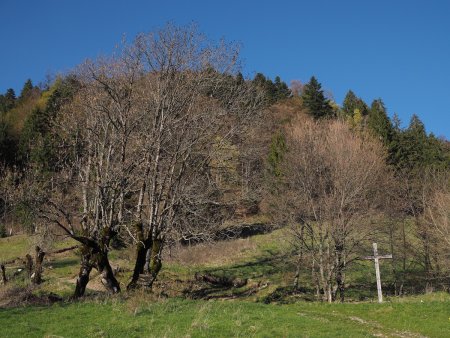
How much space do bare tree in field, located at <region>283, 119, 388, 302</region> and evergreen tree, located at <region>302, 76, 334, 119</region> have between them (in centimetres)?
3372

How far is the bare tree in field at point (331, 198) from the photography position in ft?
83.7

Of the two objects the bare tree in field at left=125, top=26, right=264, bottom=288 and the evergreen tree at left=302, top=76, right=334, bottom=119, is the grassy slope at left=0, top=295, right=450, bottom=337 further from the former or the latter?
the evergreen tree at left=302, top=76, right=334, bottom=119

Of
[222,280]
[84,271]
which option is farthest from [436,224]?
[84,271]

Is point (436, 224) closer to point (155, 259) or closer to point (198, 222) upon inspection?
point (198, 222)

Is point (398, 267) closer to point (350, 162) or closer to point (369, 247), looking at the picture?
point (369, 247)

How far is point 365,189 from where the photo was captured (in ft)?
94.8

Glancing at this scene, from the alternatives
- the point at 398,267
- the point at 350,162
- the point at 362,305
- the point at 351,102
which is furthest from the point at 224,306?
the point at 351,102

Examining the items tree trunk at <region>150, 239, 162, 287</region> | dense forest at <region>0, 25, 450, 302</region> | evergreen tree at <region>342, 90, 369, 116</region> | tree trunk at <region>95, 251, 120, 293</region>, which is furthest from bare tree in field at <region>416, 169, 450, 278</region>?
evergreen tree at <region>342, 90, 369, 116</region>

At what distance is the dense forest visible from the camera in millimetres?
19531

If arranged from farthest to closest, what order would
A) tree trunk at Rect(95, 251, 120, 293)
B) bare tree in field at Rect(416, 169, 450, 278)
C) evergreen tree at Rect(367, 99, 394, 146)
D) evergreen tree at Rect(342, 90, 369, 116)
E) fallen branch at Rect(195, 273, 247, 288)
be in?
evergreen tree at Rect(342, 90, 369, 116)
evergreen tree at Rect(367, 99, 394, 146)
fallen branch at Rect(195, 273, 247, 288)
bare tree in field at Rect(416, 169, 450, 278)
tree trunk at Rect(95, 251, 120, 293)

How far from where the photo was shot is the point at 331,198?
26109 millimetres

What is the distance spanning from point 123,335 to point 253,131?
44.5 ft

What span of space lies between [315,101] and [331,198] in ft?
144

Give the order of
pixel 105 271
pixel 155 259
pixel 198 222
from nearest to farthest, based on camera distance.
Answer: pixel 105 271
pixel 155 259
pixel 198 222
